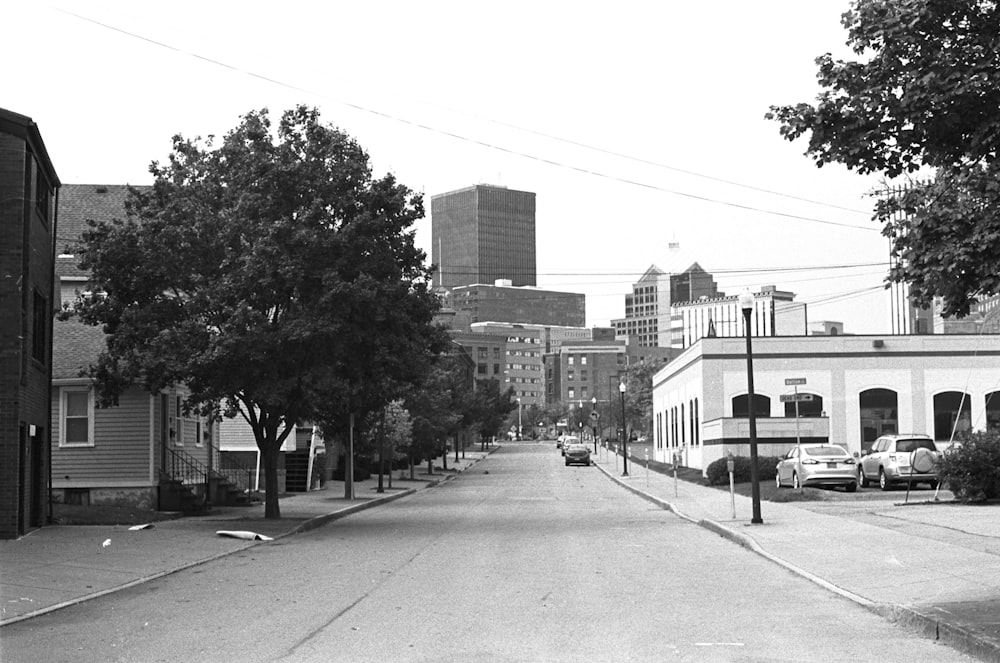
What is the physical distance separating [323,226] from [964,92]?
1723cm

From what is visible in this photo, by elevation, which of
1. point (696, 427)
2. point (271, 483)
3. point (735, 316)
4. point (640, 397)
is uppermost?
point (735, 316)

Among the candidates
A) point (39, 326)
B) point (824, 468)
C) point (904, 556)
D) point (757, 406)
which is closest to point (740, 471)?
point (824, 468)

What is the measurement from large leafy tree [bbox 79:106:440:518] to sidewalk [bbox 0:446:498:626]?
289 centimetres

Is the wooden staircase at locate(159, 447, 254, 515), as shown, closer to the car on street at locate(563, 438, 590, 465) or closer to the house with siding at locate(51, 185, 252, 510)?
the house with siding at locate(51, 185, 252, 510)

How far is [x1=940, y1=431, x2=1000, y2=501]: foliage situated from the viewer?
25.6m

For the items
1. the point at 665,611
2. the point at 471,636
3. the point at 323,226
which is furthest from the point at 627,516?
the point at 471,636

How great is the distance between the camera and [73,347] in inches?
1185

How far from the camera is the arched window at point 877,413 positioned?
2211 inches

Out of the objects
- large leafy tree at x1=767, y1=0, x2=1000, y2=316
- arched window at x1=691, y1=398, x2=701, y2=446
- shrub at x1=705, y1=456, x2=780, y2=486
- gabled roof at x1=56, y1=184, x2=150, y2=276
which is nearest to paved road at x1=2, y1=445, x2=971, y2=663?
large leafy tree at x1=767, y1=0, x2=1000, y2=316

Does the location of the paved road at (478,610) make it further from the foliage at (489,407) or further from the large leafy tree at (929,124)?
the foliage at (489,407)

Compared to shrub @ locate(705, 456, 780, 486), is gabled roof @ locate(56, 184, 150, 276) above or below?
above

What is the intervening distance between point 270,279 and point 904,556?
13.6 meters

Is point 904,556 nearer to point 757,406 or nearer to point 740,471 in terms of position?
point 740,471

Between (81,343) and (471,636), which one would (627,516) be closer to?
(81,343)
